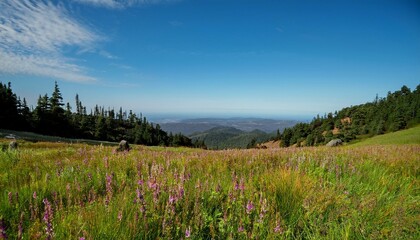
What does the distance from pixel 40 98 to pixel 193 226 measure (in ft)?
313

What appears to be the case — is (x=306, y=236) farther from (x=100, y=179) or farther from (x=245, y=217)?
(x=100, y=179)

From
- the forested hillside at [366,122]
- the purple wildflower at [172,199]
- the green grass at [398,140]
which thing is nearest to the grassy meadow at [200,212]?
the purple wildflower at [172,199]

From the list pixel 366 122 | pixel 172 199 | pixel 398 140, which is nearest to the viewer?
pixel 172 199

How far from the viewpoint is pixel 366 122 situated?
477 ft

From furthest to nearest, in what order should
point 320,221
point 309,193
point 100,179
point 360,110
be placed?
point 360,110
point 100,179
point 309,193
point 320,221

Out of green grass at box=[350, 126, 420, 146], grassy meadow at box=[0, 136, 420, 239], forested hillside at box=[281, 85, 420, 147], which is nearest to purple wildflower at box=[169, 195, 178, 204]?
grassy meadow at box=[0, 136, 420, 239]

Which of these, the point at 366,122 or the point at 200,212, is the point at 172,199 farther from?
the point at 366,122

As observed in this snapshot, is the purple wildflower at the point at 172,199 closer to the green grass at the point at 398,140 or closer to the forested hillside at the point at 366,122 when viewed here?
the green grass at the point at 398,140

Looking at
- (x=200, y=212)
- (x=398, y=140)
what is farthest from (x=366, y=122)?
(x=200, y=212)

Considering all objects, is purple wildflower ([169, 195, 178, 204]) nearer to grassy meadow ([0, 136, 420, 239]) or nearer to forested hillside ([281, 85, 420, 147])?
grassy meadow ([0, 136, 420, 239])

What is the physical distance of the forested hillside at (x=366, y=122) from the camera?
12014 cm

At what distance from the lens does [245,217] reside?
104 inches

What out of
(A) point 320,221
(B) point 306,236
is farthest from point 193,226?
(A) point 320,221

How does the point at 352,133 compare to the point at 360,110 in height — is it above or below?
below
